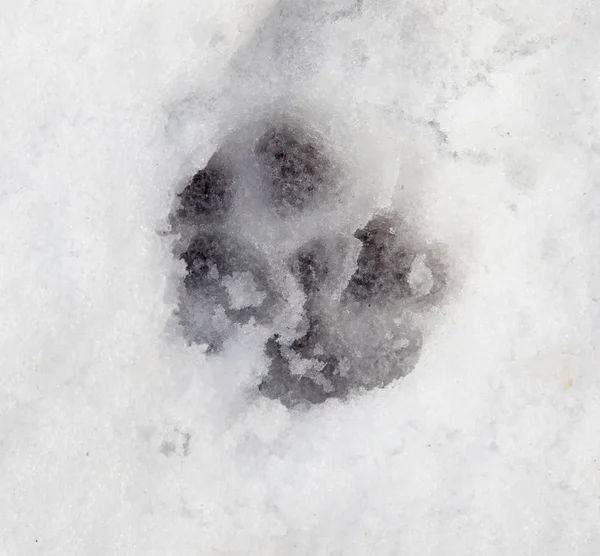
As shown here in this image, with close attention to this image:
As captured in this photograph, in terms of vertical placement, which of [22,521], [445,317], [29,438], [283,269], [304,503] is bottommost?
[22,521]

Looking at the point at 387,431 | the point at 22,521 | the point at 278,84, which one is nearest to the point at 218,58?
the point at 278,84

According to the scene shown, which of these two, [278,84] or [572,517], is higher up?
[278,84]

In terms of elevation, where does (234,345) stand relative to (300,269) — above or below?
below

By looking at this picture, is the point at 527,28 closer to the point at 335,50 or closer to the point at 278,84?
the point at 335,50
